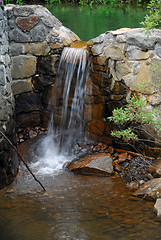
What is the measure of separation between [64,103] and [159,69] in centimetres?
190

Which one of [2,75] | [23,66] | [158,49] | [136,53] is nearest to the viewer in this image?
[2,75]

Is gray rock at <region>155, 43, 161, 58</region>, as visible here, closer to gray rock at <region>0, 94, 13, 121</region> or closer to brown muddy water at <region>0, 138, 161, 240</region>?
brown muddy water at <region>0, 138, 161, 240</region>

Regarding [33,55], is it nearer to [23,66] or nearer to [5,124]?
[23,66]

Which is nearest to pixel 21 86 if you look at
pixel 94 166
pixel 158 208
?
pixel 94 166

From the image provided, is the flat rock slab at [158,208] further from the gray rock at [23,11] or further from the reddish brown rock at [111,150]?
the gray rock at [23,11]

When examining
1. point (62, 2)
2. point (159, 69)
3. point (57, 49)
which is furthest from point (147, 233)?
point (62, 2)

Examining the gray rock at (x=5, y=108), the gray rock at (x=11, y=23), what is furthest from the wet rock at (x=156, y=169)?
the gray rock at (x=11, y=23)

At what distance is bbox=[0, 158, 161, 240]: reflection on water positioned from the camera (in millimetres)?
2904

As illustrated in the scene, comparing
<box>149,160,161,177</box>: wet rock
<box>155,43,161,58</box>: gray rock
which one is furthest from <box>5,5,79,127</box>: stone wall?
<box>149,160,161,177</box>: wet rock

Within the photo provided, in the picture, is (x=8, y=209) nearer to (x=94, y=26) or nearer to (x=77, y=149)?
(x=77, y=149)

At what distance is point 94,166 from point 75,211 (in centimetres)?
120

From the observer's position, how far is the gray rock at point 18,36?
17.4ft

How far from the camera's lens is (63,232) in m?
2.93

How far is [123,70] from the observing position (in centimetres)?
482
